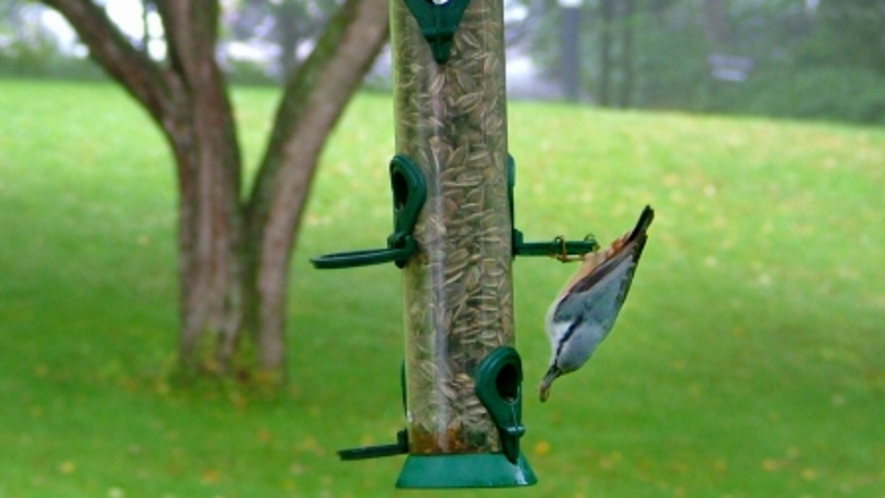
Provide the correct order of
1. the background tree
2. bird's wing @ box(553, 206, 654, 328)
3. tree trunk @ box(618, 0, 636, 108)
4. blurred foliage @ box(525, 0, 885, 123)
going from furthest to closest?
tree trunk @ box(618, 0, 636, 108), blurred foliage @ box(525, 0, 885, 123), the background tree, bird's wing @ box(553, 206, 654, 328)

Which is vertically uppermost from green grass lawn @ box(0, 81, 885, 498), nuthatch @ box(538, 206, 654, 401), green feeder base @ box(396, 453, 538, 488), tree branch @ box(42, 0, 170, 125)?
tree branch @ box(42, 0, 170, 125)

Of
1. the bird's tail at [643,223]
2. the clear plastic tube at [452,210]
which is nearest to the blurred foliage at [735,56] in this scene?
the clear plastic tube at [452,210]

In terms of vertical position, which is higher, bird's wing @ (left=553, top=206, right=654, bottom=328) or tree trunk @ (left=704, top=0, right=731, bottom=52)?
tree trunk @ (left=704, top=0, right=731, bottom=52)

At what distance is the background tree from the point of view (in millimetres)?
11039

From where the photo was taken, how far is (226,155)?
11359 mm

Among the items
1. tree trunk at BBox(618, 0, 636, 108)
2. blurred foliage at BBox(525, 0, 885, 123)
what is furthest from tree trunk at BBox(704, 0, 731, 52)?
tree trunk at BBox(618, 0, 636, 108)

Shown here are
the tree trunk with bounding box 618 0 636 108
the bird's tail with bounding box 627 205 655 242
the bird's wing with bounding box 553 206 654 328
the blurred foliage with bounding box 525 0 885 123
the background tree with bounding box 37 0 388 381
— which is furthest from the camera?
the tree trunk with bounding box 618 0 636 108

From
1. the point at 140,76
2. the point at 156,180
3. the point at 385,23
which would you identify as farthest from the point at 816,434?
the point at 156,180

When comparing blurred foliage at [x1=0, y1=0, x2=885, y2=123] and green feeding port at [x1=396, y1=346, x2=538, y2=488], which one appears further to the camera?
blurred foliage at [x1=0, y1=0, x2=885, y2=123]

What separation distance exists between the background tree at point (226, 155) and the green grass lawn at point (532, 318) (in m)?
0.56

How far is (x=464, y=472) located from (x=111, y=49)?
7.53 metres

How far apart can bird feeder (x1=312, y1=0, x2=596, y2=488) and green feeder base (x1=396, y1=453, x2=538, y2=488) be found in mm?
13

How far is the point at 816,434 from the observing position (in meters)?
12.1

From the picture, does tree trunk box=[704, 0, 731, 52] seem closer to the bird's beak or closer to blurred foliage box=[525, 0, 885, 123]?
blurred foliage box=[525, 0, 885, 123]
